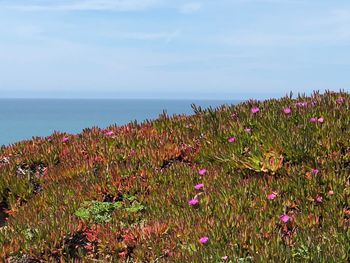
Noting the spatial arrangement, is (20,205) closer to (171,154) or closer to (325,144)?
(171,154)

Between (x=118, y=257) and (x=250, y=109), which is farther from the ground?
(x=250, y=109)

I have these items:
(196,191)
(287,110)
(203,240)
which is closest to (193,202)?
(196,191)

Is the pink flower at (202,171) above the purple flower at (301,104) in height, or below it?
below

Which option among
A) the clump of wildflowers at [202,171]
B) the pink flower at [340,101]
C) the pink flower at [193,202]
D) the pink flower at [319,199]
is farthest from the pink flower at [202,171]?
the pink flower at [340,101]

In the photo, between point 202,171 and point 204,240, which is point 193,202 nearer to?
point 202,171

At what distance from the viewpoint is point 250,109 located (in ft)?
30.3

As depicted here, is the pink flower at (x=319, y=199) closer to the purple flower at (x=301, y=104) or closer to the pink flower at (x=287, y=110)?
the pink flower at (x=287, y=110)

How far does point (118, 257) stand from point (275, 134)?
299 cm

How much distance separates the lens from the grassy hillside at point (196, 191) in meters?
5.52

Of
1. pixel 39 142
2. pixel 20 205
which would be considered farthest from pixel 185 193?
pixel 39 142

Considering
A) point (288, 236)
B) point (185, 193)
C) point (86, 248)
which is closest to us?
point (288, 236)

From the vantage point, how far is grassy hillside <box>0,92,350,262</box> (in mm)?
5520

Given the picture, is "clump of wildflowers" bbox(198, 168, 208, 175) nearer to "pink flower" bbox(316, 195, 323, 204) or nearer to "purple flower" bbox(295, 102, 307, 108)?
"pink flower" bbox(316, 195, 323, 204)

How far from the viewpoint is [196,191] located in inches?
276
